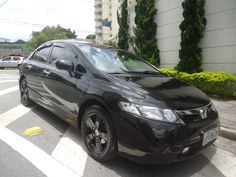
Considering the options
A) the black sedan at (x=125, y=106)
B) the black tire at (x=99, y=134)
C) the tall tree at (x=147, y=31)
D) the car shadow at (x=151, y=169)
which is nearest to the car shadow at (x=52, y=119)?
the black sedan at (x=125, y=106)

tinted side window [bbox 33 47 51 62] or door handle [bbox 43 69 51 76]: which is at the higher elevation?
tinted side window [bbox 33 47 51 62]

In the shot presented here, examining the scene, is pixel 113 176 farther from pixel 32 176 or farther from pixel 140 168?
pixel 32 176

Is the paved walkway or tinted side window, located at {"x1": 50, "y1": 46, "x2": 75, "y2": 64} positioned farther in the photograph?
the paved walkway

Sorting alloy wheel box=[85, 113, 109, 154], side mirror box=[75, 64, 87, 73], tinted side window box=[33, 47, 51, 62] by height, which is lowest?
alloy wheel box=[85, 113, 109, 154]

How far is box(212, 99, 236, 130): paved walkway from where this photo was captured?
5.04 meters

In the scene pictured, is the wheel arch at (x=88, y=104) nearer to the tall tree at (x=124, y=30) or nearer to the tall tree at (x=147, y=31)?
the tall tree at (x=147, y=31)

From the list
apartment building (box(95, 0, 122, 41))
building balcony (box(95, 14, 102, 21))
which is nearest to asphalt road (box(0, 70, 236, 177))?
apartment building (box(95, 0, 122, 41))

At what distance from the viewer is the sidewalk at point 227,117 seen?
466cm

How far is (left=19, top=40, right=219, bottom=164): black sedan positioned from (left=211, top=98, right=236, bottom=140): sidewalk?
4.01 ft

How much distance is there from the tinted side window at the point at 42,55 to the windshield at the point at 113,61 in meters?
1.16

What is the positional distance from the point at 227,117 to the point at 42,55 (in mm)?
4019

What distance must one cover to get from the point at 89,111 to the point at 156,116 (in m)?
1.07

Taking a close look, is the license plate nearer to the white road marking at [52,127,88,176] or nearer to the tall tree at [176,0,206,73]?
the white road marking at [52,127,88,176]

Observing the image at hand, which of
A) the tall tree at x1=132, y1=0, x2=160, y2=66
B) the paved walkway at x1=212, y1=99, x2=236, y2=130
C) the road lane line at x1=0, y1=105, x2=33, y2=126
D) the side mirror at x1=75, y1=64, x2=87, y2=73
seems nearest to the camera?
the side mirror at x1=75, y1=64, x2=87, y2=73
